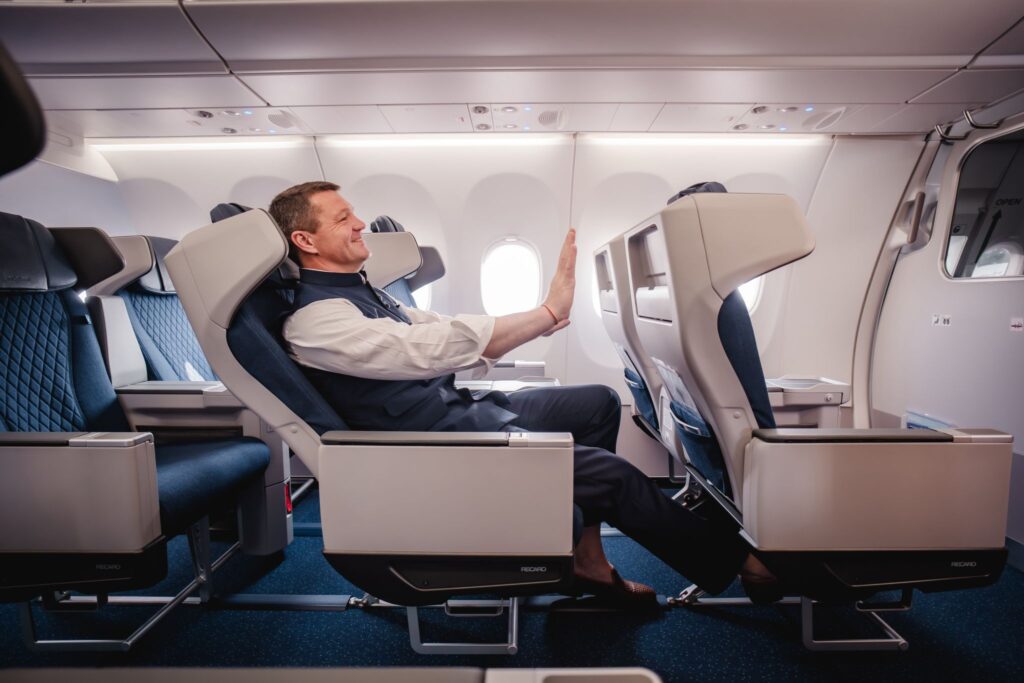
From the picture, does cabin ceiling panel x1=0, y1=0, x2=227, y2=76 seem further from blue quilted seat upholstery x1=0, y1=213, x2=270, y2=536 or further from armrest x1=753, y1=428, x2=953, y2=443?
armrest x1=753, y1=428, x2=953, y2=443

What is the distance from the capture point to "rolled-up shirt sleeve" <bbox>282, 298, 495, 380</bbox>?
150 cm

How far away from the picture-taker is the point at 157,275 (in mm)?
2797

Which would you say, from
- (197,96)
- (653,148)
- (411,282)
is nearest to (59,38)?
(197,96)

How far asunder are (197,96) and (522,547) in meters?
3.07

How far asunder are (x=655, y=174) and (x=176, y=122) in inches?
133

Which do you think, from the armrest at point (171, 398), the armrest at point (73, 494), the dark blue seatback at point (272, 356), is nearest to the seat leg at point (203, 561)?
the armrest at point (171, 398)

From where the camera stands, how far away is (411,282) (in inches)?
143

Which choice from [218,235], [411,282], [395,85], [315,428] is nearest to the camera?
[218,235]

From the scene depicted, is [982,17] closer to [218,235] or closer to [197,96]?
[218,235]

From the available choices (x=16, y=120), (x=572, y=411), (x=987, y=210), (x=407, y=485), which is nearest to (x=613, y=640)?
(x=572, y=411)

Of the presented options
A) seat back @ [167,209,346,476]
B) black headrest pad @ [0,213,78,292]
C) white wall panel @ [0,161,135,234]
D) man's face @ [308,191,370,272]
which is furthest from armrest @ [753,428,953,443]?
white wall panel @ [0,161,135,234]

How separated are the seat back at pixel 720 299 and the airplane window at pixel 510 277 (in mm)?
2565

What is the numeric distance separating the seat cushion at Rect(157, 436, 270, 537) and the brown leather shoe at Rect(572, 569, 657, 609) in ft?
4.85

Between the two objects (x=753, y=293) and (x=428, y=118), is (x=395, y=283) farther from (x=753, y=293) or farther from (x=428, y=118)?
(x=753, y=293)
